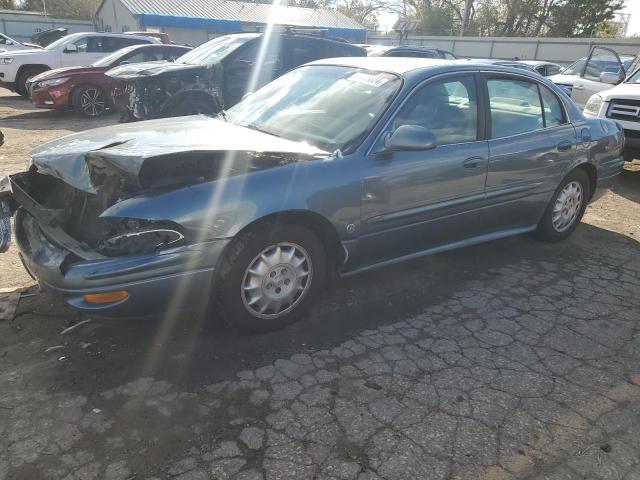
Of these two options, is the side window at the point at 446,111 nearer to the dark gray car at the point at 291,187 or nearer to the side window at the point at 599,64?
the dark gray car at the point at 291,187

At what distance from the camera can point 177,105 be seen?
7.80 meters

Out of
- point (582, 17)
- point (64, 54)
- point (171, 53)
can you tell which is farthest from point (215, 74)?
point (582, 17)

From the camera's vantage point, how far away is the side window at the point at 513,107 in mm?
4012

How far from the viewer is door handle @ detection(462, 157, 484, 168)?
375 centimetres

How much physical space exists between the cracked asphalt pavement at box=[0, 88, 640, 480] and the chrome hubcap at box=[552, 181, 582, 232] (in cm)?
106

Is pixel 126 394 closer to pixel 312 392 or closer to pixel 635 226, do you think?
pixel 312 392

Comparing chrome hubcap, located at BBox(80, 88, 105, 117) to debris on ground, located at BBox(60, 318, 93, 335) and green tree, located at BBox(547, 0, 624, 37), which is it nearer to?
debris on ground, located at BBox(60, 318, 93, 335)

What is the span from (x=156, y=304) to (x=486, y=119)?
9.15 ft

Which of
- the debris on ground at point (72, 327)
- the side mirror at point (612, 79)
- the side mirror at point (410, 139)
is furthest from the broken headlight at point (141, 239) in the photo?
the side mirror at point (612, 79)

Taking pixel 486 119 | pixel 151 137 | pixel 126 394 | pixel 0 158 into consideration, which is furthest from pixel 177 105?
pixel 126 394

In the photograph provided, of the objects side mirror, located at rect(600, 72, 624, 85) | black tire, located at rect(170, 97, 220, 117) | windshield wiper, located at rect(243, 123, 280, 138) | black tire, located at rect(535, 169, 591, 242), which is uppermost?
side mirror, located at rect(600, 72, 624, 85)

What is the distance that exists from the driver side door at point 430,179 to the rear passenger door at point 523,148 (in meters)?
0.16

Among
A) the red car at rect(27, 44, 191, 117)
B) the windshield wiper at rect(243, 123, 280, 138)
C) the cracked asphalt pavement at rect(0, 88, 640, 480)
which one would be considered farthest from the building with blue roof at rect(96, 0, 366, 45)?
the cracked asphalt pavement at rect(0, 88, 640, 480)

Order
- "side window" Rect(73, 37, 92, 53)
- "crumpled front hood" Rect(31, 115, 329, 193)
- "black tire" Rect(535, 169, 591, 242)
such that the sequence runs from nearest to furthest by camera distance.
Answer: "crumpled front hood" Rect(31, 115, 329, 193)
"black tire" Rect(535, 169, 591, 242)
"side window" Rect(73, 37, 92, 53)
